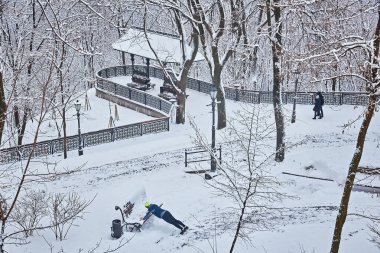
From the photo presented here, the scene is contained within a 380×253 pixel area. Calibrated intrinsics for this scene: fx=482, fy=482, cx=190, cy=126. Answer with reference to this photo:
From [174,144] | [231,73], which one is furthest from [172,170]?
[231,73]

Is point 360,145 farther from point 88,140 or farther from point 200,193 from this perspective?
point 88,140

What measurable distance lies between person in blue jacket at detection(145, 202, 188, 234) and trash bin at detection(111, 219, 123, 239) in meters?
1.03

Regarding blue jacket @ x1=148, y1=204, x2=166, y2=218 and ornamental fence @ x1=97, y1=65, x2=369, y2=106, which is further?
ornamental fence @ x1=97, y1=65, x2=369, y2=106

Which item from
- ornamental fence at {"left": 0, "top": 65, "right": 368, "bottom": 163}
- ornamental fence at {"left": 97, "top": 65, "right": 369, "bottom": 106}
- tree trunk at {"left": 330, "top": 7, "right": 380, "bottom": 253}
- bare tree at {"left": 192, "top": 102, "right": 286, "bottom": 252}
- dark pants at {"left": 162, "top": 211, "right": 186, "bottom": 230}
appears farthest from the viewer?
ornamental fence at {"left": 97, "top": 65, "right": 369, "bottom": 106}

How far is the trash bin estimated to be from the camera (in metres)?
14.3

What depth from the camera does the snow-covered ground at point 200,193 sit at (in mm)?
14086

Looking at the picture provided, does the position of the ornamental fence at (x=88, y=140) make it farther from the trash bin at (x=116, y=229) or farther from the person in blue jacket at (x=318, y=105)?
the person in blue jacket at (x=318, y=105)

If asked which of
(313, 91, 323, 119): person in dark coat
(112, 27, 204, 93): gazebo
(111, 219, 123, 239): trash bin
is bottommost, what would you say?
(111, 219, 123, 239): trash bin

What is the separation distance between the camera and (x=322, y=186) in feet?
57.7

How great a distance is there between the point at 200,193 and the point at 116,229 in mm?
3955

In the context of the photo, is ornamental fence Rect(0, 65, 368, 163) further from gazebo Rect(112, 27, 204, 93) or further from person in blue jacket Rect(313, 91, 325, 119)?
person in blue jacket Rect(313, 91, 325, 119)

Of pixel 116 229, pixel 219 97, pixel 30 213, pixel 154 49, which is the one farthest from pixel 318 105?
pixel 30 213

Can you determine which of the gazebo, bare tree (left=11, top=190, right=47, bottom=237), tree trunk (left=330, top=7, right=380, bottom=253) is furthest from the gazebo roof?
tree trunk (left=330, top=7, right=380, bottom=253)

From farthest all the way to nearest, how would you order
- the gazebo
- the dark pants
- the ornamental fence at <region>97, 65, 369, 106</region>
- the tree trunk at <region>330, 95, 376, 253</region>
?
the gazebo < the ornamental fence at <region>97, 65, 369, 106</region> < the dark pants < the tree trunk at <region>330, 95, 376, 253</region>
